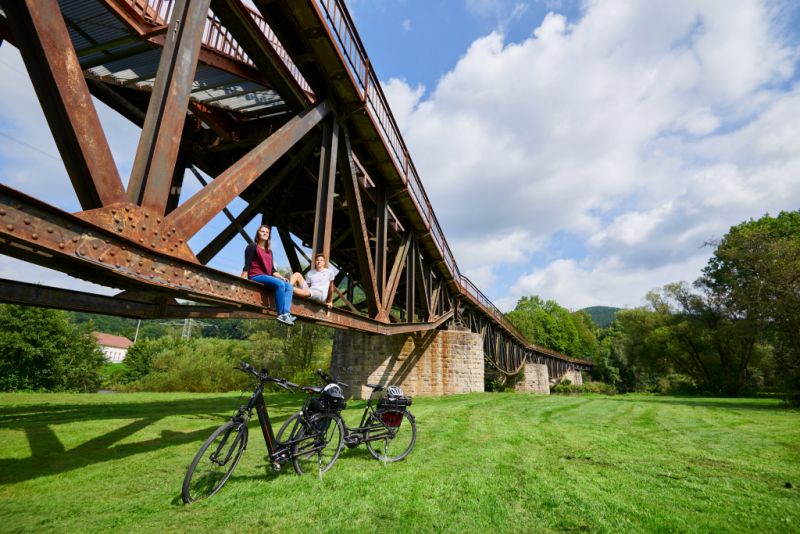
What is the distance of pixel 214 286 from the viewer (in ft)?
12.2

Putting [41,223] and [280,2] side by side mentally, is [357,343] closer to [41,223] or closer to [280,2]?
[280,2]

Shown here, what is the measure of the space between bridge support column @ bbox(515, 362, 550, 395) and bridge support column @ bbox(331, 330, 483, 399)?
2520 cm

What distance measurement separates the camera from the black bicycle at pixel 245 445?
3797 millimetres

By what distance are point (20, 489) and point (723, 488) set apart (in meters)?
7.66

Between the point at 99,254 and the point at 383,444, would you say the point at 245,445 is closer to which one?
the point at 383,444

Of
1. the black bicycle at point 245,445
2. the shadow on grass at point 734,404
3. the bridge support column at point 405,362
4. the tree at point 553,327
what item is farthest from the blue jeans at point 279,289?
the tree at point 553,327

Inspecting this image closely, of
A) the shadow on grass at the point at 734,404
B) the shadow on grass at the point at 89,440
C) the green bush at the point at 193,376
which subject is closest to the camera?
the shadow on grass at the point at 89,440

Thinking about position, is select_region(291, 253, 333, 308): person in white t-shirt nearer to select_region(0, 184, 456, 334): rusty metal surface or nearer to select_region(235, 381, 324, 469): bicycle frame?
select_region(0, 184, 456, 334): rusty metal surface

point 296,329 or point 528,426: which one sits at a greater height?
point 296,329

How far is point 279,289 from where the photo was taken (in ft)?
15.5

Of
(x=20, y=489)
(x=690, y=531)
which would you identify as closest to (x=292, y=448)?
(x=20, y=489)

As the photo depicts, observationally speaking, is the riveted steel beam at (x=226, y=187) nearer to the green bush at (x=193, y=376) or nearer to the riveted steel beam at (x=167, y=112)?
the riveted steel beam at (x=167, y=112)

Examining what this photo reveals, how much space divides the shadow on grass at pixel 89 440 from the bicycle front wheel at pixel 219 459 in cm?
148

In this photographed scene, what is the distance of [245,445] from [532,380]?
4136cm
